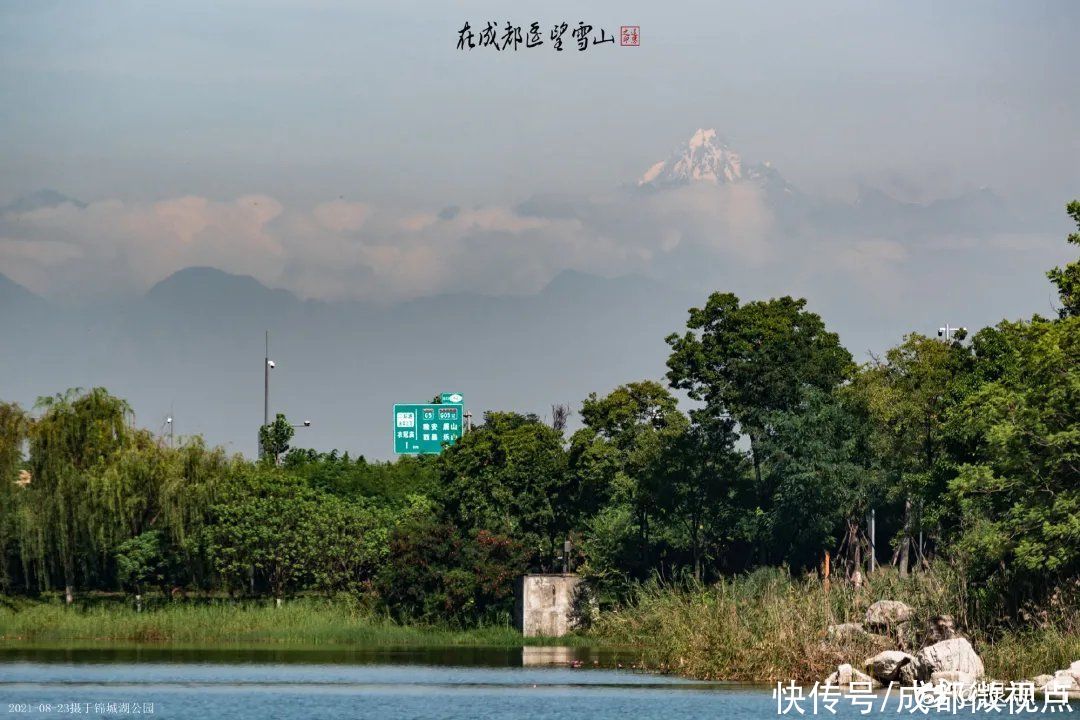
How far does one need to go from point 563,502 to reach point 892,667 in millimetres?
26600

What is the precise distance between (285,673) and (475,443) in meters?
21.8

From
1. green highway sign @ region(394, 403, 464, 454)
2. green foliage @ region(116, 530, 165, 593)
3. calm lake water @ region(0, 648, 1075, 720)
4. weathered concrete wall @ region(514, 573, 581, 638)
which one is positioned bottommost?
calm lake water @ region(0, 648, 1075, 720)

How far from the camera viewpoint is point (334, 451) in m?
76.8

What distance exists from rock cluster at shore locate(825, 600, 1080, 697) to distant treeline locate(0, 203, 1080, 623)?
1157cm

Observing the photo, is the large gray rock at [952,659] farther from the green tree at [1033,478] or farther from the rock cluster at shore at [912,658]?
the green tree at [1033,478]

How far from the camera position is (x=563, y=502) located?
6066 centimetres

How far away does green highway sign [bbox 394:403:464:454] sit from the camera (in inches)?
3622

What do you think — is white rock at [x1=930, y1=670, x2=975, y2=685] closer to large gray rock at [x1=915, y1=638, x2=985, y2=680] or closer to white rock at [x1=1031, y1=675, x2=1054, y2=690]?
large gray rock at [x1=915, y1=638, x2=985, y2=680]

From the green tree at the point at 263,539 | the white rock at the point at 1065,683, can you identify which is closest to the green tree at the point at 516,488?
the green tree at the point at 263,539

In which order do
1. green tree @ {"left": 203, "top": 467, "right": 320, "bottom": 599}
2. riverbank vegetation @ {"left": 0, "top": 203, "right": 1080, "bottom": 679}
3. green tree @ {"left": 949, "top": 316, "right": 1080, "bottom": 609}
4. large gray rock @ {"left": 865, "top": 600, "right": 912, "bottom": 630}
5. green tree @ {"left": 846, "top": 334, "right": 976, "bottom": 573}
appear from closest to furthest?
Result: 1. green tree @ {"left": 949, "top": 316, "right": 1080, "bottom": 609}
2. large gray rock @ {"left": 865, "top": 600, "right": 912, "bottom": 630}
3. green tree @ {"left": 846, "top": 334, "right": 976, "bottom": 573}
4. riverbank vegetation @ {"left": 0, "top": 203, "right": 1080, "bottom": 679}
5. green tree @ {"left": 203, "top": 467, "right": 320, "bottom": 599}

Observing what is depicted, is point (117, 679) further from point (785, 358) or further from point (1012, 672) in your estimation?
point (785, 358)

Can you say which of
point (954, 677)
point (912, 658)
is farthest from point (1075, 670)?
point (912, 658)

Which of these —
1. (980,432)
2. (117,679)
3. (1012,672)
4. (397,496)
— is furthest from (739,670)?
(397,496)

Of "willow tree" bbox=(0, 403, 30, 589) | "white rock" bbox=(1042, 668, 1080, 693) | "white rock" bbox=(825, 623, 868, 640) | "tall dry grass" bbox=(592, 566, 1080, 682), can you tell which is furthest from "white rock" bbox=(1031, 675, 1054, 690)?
"willow tree" bbox=(0, 403, 30, 589)
